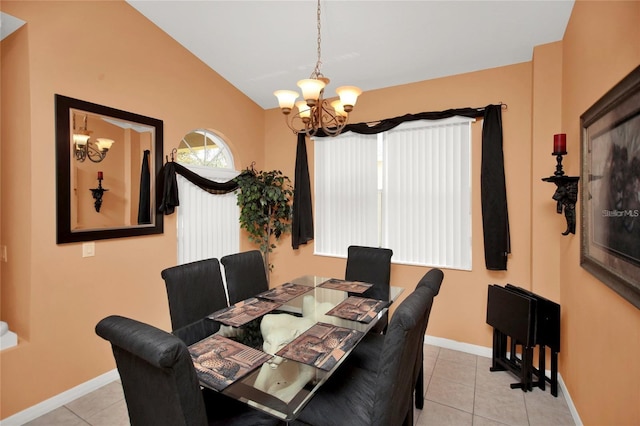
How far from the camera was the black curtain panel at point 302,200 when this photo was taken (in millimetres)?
3908

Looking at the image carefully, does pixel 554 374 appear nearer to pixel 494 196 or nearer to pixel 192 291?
pixel 494 196

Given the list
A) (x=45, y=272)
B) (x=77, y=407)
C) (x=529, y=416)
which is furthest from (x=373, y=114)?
(x=77, y=407)

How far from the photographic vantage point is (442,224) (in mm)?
3223

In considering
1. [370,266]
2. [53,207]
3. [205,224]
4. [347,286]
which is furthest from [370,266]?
[53,207]

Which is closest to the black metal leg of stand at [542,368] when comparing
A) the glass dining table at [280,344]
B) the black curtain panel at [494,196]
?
the black curtain panel at [494,196]

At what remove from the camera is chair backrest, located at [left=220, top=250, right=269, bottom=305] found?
2471 millimetres

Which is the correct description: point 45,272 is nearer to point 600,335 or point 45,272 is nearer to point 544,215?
point 600,335

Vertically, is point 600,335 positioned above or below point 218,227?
below

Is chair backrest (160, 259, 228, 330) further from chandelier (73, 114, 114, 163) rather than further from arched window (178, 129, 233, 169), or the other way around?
arched window (178, 129, 233, 169)

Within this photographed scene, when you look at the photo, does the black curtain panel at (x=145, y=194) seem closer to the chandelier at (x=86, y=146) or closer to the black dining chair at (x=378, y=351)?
the chandelier at (x=86, y=146)

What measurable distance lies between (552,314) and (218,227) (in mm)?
3355

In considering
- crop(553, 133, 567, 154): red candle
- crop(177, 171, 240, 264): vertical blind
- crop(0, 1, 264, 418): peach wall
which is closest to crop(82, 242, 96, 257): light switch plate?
crop(0, 1, 264, 418): peach wall

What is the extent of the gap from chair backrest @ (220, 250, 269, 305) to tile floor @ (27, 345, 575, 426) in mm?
1101

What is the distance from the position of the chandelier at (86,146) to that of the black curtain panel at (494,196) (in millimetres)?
3353
